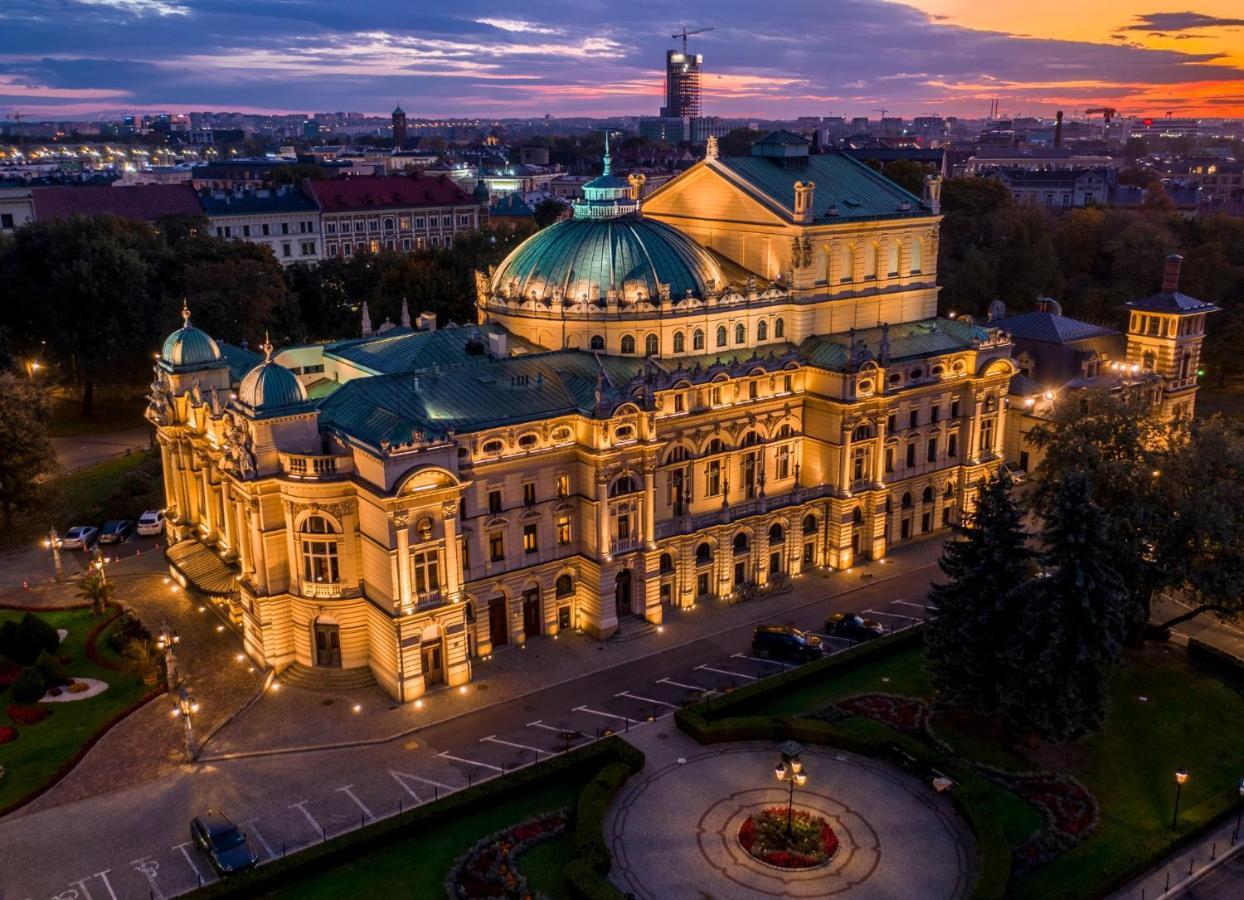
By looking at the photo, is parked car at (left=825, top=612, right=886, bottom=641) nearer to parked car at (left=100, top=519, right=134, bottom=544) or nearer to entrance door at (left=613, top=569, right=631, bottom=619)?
entrance door at (left=613, top=569, right=631, bottom=619)

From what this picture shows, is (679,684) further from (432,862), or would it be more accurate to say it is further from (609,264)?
(609,264)

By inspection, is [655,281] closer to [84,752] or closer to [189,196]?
[84,752]

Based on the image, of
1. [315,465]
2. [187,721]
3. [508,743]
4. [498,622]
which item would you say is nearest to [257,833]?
[187,721]

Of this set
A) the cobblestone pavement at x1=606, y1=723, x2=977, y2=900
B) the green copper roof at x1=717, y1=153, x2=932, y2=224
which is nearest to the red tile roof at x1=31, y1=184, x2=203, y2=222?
the green copper roof at x1=717, y1=153, x2=932, y2=224

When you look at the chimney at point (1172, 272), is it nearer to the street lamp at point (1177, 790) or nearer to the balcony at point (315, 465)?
the street lamp at point (1177, 790)

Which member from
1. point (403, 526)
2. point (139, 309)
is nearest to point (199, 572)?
point (403, 526)

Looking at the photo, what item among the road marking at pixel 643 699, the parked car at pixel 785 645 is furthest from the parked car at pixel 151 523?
the parked car at pixel 785 645
